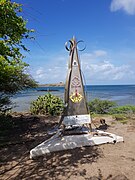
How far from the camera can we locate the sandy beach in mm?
3753

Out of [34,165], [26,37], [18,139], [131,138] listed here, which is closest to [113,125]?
[131,138]

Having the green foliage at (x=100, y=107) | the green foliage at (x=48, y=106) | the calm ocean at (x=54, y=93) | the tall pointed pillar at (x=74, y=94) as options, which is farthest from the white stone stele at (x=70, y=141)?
the green foliage at (x=100, y=107)

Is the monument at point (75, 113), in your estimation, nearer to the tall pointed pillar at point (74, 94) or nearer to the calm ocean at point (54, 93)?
the tall pointed pillar at point (74, 94)

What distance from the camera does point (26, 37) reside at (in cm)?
423

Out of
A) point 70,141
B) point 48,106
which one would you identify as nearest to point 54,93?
point 48,106

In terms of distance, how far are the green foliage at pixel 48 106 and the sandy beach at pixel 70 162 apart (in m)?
5.18

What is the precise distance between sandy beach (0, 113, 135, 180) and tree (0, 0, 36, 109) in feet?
7.64

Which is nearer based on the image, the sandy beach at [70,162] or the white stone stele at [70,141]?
the sandy beach at [70,162]

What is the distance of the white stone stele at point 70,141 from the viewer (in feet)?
16.0

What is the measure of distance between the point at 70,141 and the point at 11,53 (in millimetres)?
2791

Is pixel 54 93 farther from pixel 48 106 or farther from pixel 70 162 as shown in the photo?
pixel 70 162

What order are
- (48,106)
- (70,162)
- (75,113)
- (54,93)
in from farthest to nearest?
(54,93)
(48,106)
(75,113)
(70,162)

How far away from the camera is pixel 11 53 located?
477 cm

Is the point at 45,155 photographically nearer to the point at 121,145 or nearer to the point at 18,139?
the point at 18,139
